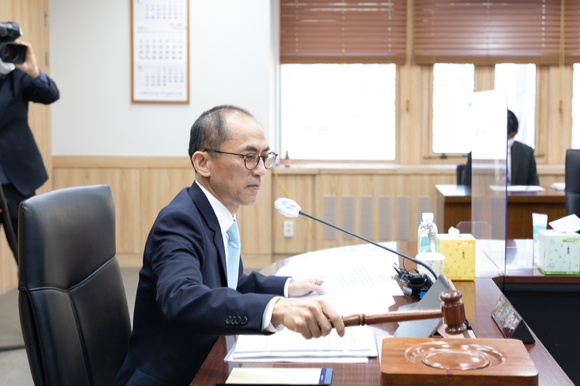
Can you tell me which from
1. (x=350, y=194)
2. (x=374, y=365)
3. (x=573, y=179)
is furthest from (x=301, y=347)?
(x=350, y=194)

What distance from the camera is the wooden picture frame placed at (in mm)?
3977

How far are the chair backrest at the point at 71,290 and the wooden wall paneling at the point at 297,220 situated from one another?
287cm

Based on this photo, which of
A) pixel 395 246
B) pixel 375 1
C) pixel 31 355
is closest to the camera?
pixel 31 355

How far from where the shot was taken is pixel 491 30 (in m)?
4.35

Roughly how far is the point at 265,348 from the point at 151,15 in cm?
349

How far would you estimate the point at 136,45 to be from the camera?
13.2 ft

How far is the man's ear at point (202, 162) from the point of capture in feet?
4.18

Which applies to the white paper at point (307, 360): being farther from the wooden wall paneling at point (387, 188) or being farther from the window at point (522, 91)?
the window at point (522, 91)

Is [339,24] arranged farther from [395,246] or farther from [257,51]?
[395,246]

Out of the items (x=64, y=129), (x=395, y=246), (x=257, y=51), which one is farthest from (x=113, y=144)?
(x=395, y=246)

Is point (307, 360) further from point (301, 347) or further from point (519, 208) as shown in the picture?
point (519, 208)

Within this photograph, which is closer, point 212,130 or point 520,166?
point 212,130

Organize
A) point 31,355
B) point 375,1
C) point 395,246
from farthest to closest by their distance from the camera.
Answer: point 375,1
point 395,246
point 31,355

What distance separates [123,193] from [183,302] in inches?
134
